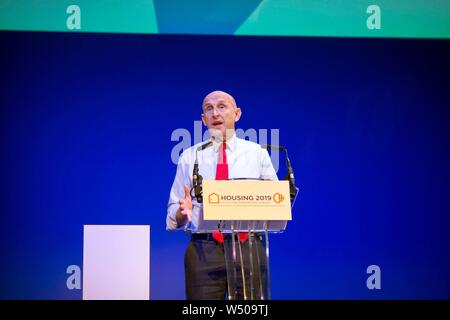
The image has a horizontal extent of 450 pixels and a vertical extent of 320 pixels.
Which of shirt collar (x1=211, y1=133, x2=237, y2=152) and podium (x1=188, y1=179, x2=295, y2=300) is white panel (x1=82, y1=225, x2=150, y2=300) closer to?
shirt collar (x1=211, y1=133, x2=237, y2=152)

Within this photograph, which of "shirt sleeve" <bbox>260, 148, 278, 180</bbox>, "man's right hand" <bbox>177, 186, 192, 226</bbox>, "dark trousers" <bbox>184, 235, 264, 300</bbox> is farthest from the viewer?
"shirt sleeve" <bbox>260, 148, 278, 180</bbox>

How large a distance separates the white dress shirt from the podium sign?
677 mm

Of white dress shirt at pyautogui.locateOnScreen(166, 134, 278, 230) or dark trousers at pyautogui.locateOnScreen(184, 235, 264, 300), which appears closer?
dark trousers at pyautogui.locateOnScreen(184, 235, 264, 300)

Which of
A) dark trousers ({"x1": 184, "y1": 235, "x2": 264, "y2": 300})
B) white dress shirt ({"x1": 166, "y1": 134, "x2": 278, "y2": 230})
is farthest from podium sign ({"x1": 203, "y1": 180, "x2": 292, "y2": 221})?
white dress shirt ({"x1": 166, "y1": 134, "x2": 278, "y2": 230})

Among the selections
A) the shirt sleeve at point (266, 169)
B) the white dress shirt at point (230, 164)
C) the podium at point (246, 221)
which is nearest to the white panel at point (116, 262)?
the white dress shirt at point (230, 164)

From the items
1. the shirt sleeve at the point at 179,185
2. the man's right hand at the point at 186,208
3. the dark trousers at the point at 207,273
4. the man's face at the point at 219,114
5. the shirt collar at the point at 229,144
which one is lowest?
the dark trousers at the point at 207,273

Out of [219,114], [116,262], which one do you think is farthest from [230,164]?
[116,262]

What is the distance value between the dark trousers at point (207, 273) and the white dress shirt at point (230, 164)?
1.22ft

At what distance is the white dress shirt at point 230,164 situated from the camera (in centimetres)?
393

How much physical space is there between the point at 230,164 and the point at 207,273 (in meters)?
0.71

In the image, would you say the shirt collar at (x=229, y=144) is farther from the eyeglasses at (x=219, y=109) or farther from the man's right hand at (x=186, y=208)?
the man's right hand at (x=186, y=208)

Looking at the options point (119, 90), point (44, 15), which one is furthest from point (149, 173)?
point (44, 15)

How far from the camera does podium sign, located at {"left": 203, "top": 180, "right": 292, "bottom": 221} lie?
10.3 feet

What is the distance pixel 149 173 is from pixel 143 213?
327mm
